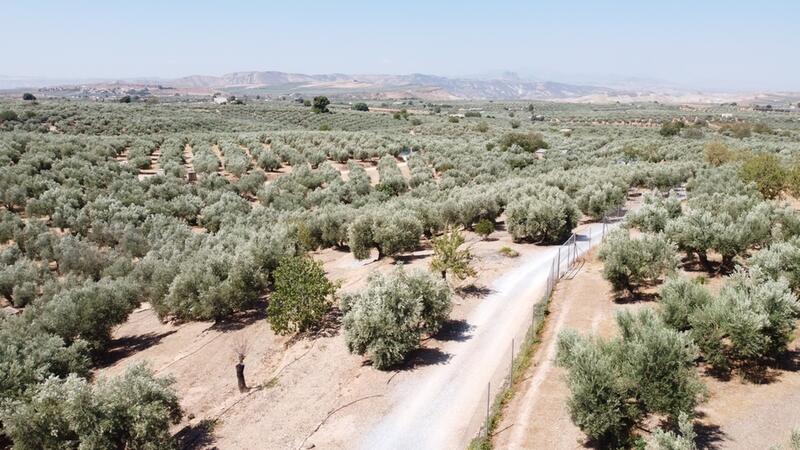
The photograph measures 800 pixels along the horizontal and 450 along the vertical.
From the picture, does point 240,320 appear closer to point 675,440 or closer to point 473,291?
point 473,291

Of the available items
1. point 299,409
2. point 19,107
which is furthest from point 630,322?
point 19,107

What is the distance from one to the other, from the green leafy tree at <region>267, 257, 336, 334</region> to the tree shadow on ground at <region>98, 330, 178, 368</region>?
650 centimetres

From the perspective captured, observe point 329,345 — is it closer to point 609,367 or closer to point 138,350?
point 138,350

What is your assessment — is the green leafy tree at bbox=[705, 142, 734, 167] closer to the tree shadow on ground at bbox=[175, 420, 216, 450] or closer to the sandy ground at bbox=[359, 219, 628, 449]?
the sandy ground at bbox=[359, 219, 628, 449]

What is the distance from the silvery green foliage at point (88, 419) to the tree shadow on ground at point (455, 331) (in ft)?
33.6

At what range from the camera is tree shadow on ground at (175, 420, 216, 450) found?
14.8 metres

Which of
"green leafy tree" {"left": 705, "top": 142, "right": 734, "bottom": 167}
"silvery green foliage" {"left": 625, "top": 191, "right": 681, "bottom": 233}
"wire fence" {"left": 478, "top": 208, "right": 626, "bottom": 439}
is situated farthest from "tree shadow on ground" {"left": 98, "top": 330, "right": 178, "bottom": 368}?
"green leafy tree" {"left": 705, "top": 142, "right": 734, "bottom": 167}

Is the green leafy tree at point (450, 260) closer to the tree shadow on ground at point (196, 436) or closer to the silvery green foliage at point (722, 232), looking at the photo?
the silvery green foliage at point (722, 232)

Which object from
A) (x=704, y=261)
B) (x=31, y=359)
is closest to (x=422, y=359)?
(x=31, y=359)

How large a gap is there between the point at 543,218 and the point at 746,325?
1689 centimetres

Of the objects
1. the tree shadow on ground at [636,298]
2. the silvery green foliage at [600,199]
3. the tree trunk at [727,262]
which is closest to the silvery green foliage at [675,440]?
the tree shadow on ground at [636,298]

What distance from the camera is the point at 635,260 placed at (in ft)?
68.4

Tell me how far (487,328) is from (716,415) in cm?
861

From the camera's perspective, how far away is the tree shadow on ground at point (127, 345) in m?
22.3
